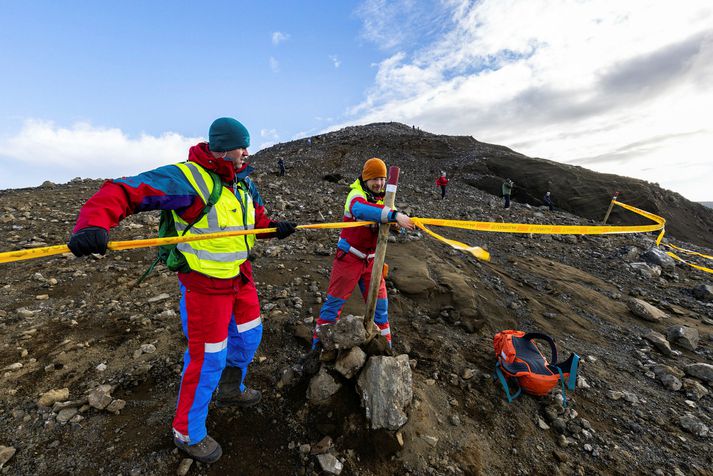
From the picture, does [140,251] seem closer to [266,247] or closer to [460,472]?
[266,247]

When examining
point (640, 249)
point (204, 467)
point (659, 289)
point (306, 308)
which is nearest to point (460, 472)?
point (204, 467)

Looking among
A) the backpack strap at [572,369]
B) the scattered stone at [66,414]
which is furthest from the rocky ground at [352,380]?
the backpack strap at [572,369]

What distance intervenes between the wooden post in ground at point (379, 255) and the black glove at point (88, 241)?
7.30 ft

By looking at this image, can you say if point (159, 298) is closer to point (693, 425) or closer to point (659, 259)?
point (693, 425)

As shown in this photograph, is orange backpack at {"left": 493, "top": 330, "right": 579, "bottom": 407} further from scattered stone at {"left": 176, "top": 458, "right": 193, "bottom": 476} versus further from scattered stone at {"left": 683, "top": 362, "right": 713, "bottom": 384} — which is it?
scattered stone at {"left": 176, "top": 458, "right": 193, "bottom": 476}

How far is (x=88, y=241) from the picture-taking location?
172 cm

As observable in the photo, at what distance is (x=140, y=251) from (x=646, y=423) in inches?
333

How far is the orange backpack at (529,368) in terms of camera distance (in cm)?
351

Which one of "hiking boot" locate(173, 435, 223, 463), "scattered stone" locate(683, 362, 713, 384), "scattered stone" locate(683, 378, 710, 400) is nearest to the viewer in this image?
"hiking boot" locate(173, 435, 223, 463)

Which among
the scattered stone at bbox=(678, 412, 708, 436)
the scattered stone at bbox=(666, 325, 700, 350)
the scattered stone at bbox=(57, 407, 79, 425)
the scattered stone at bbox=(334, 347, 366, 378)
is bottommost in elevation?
the scattered stone at bbox=(678, 412, 708, 436)

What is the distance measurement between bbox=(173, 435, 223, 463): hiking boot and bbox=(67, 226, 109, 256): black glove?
1714 millimetres

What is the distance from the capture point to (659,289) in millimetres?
8031

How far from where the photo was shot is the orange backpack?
11.5ft

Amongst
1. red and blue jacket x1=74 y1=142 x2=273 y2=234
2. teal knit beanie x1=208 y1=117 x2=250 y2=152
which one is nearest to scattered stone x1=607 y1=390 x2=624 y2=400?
red and blue jacket x1=74 y1=142 x2=273 y2=234
